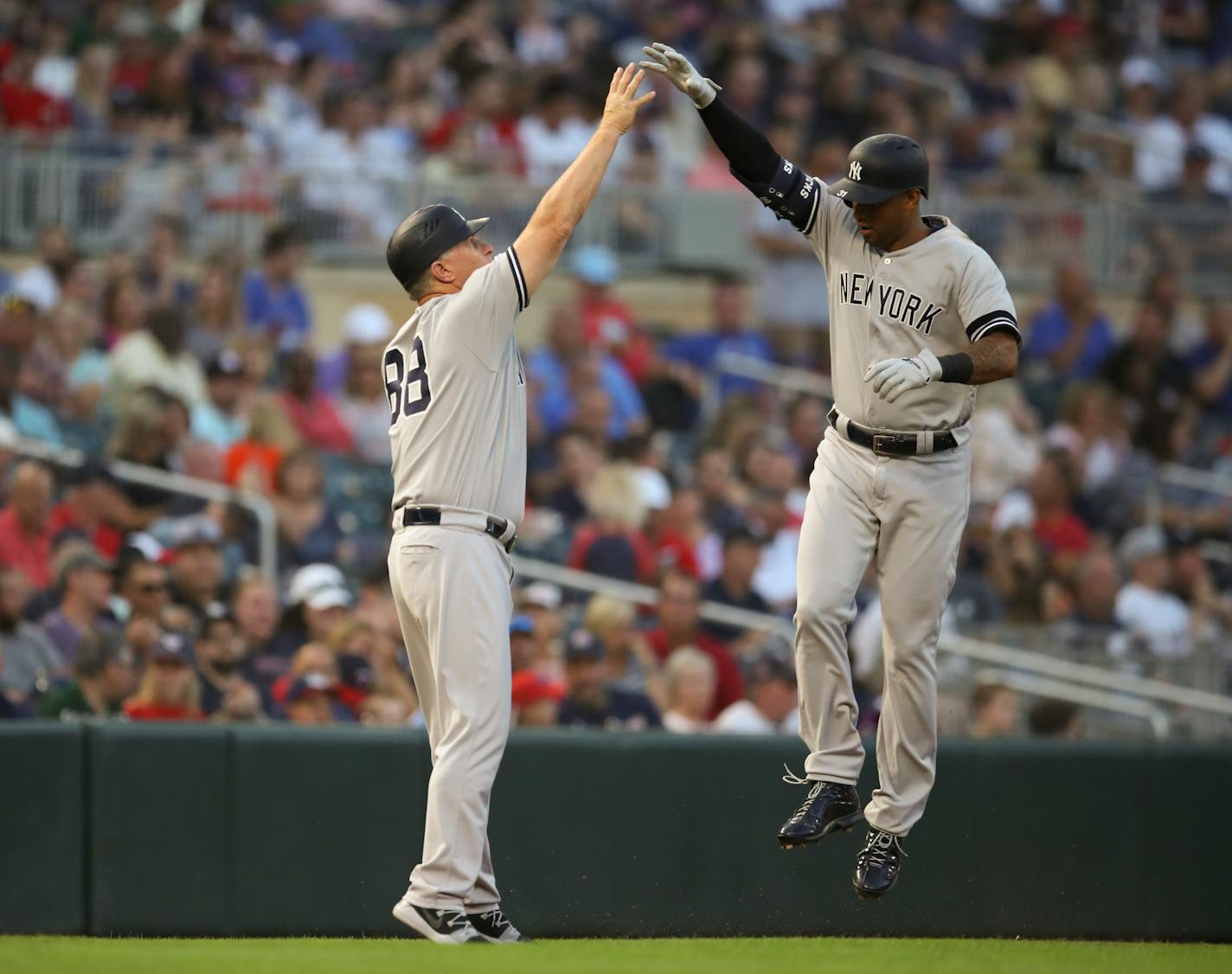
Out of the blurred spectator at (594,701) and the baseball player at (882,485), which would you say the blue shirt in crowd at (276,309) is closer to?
the blurred spectator at (594,701)

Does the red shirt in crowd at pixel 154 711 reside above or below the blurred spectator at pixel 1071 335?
below

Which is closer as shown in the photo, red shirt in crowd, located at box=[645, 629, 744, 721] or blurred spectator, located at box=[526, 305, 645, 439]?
red shirt in crowd, located at box=[645, 629, 744, 721]

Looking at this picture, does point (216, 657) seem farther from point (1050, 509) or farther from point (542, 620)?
point (1050, 509)

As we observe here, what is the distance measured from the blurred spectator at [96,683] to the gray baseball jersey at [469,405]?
93.5 inches

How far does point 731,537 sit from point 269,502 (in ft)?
7.97

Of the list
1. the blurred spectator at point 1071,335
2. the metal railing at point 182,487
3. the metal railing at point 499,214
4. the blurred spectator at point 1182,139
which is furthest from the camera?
the blurred spectator at point 1182,139

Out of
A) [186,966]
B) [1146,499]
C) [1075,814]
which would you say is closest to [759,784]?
[1075,814]

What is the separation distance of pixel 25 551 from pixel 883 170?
508 centimetres

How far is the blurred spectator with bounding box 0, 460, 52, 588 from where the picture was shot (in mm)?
9539

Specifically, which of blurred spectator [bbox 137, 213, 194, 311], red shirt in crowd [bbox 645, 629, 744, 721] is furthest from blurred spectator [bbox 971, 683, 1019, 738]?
blurred spectator [bbox 137, 213, 194, 311]

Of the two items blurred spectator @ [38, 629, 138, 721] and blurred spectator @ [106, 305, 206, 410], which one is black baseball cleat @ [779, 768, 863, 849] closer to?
blurred spectator @ [38, 629, 138, 721]

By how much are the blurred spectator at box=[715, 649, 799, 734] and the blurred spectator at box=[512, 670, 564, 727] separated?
2.64 ft

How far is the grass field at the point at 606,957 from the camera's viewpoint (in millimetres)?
5789

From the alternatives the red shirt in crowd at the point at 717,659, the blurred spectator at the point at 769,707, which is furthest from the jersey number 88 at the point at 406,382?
the red shirt in crowd at the point at 717,659
